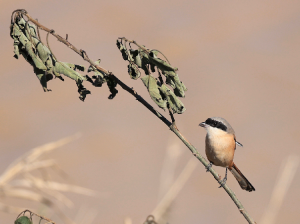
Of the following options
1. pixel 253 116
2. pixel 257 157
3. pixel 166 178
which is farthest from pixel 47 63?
pixel 253 116

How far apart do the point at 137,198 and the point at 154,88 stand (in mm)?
7766

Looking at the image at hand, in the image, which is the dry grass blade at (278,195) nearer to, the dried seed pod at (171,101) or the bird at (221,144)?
the dried seed pod at (171,101)

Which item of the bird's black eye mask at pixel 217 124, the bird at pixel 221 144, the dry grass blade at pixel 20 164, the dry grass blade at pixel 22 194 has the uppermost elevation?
the bird's black eye mask at pixel 217 124

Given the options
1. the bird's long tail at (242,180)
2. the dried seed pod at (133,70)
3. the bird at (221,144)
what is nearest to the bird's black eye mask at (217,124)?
the bird at (221,144)

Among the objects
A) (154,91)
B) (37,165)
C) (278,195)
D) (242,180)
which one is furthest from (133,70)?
(242,180)

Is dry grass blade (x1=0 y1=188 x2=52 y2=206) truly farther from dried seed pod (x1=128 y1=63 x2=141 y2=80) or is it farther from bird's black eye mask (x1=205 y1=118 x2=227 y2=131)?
bird's black eye mask (x1=205 y1=118 x2=227 y2=131)

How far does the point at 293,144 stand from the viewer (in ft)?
37.6

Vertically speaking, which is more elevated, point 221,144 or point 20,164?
point 221,144

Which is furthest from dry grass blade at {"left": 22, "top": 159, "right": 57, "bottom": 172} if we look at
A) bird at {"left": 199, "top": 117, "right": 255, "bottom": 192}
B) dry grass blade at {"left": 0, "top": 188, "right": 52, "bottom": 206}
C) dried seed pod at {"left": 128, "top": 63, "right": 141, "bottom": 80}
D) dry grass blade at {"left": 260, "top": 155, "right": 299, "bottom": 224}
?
dry grass blade at {"left": 260, "top": 155, "right": 299, "bottom": 224}

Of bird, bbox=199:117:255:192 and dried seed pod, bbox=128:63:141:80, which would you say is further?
bird, bbox=199:117:255:192

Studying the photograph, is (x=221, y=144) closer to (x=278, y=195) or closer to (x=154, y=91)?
(x=278, y=195)

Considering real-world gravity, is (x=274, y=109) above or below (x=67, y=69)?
above

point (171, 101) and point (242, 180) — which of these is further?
point (242, 180)

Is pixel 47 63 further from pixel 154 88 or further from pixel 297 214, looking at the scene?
pixel 297 214
